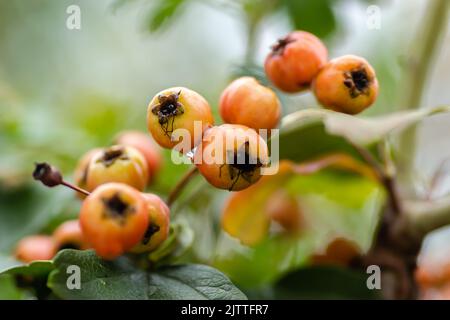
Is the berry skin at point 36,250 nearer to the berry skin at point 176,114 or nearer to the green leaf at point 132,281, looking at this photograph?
the green leaf at point 132,281

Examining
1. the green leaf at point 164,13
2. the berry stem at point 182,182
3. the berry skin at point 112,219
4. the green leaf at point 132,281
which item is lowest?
the green leaf at point 132,281

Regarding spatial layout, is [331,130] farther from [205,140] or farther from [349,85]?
[205,140]

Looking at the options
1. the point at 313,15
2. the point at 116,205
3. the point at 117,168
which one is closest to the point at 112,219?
the point at 116,205

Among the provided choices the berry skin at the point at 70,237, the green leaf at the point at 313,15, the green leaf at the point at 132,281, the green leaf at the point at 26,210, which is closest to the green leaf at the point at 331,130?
the green leaf at the point at 132,281

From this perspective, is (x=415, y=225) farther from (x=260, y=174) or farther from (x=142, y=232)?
(x=142, y=232)

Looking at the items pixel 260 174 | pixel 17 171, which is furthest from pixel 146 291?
pixel 17 171
